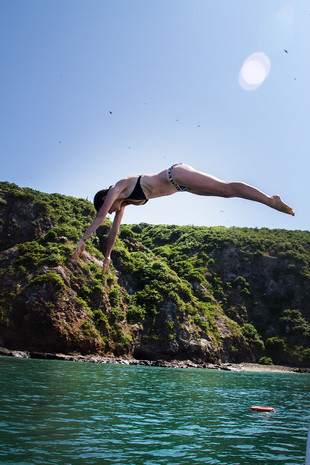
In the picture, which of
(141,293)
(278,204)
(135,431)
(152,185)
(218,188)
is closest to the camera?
(278,204)

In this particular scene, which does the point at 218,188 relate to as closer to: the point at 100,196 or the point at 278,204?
the point at 278,204

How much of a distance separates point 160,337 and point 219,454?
46.2m

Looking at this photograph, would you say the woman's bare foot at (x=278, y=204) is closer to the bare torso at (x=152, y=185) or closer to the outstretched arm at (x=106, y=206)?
the bare torso at (x=152, y=185)

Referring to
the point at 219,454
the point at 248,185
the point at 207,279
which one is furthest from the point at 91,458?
the point at 207,279

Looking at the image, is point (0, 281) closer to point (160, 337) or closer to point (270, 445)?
point (160, 337)

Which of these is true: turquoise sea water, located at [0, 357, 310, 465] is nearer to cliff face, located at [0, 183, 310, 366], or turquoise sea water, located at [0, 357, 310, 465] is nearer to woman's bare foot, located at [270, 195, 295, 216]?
woman's bare foot, located at [270, 195, 295, 216]

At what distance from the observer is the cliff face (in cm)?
4131

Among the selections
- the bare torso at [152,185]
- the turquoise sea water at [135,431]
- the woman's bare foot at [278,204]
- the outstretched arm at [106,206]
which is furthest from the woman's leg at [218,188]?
the turquoise sea water at [135,431]

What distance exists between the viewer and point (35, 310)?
39.7 m

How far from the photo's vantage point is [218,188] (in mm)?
4289

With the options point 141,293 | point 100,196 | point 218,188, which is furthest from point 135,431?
point 141,293

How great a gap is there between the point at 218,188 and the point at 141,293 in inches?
2075

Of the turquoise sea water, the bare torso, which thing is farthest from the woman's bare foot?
the turquoise sea water

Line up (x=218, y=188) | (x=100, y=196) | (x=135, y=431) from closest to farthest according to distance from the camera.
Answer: (x=218, y=188) < (x=100, y=196) < (x=135, y=431)
